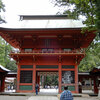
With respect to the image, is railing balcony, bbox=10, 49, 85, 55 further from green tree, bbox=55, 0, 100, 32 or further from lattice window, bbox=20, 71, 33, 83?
green tree, bbox=55, 0, 100, 32

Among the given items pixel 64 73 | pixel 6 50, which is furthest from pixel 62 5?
pixel 6 50

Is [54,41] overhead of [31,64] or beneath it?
overhead

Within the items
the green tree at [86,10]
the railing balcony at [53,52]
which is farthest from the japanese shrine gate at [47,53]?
the green tree at [86,10]

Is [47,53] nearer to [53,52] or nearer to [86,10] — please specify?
[53,52]

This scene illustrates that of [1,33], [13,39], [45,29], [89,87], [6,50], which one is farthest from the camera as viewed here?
[6,50]

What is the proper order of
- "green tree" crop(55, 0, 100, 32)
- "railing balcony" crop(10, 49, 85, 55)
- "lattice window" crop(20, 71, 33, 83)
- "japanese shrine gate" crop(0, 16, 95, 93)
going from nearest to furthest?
"green tree" crop(55, 0, 100, 32)
"railing balcony" crop(10, 49, 85, 55)
"japanese shrine gate" crop(0, 16, 95, 93)
"lattice window" crop(20, 71, 33, 83)

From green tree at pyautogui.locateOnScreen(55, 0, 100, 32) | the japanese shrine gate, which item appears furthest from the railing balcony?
green tree at pyautogui.locateOnScreen(55, 0, 100, 32)

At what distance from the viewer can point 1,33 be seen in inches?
772

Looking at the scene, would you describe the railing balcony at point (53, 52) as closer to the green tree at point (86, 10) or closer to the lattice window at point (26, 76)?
the lattice window at point (26, 76)

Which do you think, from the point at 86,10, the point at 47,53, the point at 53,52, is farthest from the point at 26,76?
the point at 86,10

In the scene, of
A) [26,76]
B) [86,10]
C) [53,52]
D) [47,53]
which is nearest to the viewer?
[86,10]

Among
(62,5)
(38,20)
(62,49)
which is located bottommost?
(62,49)

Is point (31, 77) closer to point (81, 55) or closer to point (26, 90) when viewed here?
point (26, 90)

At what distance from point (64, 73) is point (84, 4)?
10636mm
